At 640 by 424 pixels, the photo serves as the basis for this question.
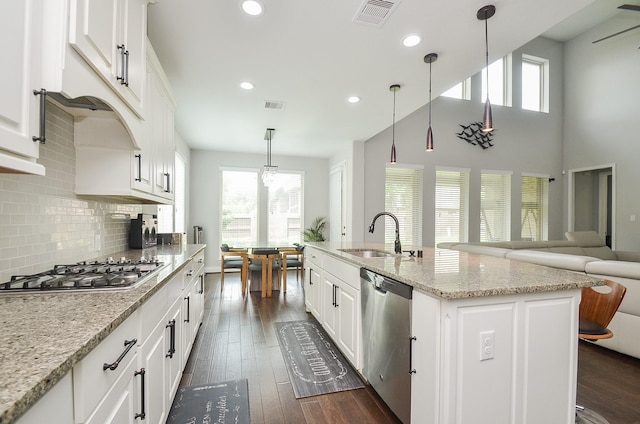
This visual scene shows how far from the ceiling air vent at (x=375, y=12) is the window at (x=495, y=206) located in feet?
18.3

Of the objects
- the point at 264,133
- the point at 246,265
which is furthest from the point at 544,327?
the point at 264,133

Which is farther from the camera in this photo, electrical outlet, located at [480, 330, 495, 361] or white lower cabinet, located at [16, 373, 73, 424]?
electrical outlet, located at [480, 330, 495, 361]

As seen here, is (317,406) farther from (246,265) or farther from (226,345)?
(246,265)

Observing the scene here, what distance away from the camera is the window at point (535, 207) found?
6934mm

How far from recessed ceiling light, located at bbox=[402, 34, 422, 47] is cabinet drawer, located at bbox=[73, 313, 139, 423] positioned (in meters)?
2.66

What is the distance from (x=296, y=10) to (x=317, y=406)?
2766 millimetres

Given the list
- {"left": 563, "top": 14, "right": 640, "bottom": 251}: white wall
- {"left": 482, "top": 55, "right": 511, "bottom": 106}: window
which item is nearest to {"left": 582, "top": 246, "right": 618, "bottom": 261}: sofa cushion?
{"left": 563, "top": 14, "right": 640, "bottom": 251}: white wall

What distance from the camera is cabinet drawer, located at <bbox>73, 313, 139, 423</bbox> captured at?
2.33ft

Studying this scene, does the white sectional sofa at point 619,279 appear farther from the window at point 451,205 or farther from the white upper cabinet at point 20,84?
the white upper cabinet at point 20,84

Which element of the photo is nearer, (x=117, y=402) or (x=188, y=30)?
(x=117, y=402)

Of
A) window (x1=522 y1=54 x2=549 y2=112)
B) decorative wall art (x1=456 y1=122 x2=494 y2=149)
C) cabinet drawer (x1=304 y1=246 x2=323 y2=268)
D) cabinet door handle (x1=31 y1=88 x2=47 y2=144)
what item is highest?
window (x1=522 y1=54 x2=549 y2=112)

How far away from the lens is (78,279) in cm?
125

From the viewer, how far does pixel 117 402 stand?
93 centimetres

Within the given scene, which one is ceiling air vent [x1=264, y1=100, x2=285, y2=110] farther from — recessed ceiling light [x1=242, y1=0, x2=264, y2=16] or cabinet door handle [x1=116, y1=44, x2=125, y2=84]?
cabinet door handle [x1=116, y1=44, x2=125, y2=84]
